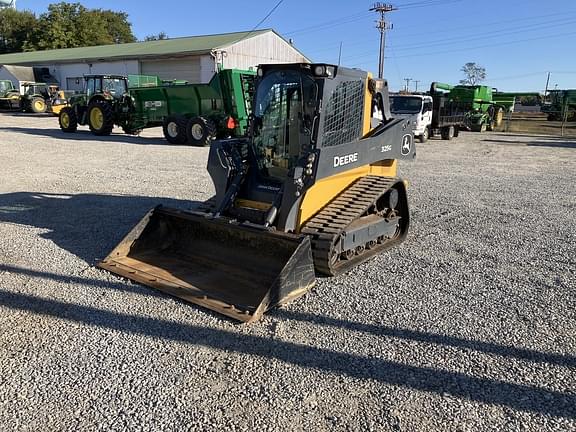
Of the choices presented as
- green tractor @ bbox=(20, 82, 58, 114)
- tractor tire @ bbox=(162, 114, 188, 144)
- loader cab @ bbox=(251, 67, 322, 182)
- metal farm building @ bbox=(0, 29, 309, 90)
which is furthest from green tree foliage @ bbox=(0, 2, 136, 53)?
loader cab @ bbox=(251, 67, 322, 182)

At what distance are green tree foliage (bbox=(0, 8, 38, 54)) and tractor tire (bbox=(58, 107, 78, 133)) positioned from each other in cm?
4831

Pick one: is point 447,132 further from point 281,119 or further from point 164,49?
point 164,49

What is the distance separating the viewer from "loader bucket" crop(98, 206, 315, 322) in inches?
165

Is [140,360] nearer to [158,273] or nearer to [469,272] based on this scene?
[158,273]

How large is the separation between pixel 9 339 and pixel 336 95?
3790mm

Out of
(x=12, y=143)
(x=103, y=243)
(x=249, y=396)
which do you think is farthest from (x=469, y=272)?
(x=12, y=143)

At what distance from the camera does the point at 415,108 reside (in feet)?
62.1

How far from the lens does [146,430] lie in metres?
2.72

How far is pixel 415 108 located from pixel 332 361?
1707cm

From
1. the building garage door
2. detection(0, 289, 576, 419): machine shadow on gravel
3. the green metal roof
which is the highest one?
the green metal roof

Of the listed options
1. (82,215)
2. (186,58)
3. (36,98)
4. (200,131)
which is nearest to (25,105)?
(36,98)

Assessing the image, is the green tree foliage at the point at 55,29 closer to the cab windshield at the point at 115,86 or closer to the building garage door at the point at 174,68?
the building garage door at the point at 174,68

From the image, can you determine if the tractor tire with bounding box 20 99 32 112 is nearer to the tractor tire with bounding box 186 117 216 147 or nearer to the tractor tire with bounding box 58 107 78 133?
the tractor tire with bounding box 58 107 78 133

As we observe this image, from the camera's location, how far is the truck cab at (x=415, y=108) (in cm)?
1878
